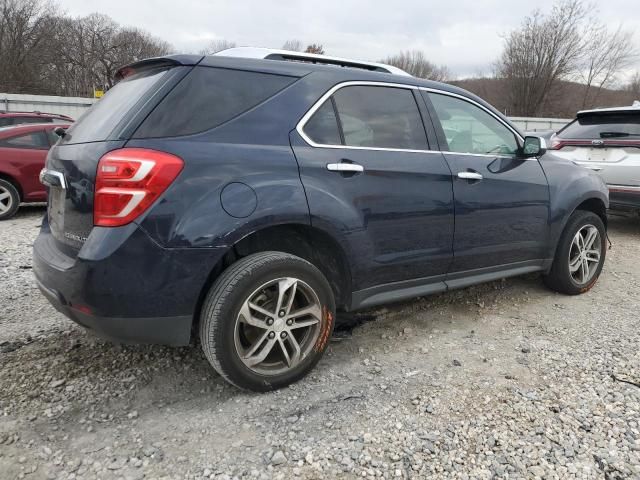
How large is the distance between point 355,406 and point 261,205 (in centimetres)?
115

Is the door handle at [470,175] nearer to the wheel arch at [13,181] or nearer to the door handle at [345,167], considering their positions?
the door handle at [345,167]

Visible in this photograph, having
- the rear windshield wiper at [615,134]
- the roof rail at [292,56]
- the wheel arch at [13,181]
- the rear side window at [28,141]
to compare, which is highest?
the roof rail at [292,56]

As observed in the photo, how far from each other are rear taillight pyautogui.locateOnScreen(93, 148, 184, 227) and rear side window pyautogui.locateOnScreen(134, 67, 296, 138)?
0.15 m

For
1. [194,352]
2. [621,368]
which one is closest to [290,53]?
[194,352]

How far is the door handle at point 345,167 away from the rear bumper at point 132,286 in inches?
31.5

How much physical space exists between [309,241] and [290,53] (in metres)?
1.15

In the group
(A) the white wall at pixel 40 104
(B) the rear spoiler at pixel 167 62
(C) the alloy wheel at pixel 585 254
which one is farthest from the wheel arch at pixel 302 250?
(A) the white wall at pixel 40 104

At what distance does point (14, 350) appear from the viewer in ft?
10.0

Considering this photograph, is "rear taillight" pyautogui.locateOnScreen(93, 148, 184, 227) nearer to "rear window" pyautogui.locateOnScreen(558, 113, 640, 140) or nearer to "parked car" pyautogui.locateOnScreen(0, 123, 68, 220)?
"parked car" pyautogui.locateOnScreen(0, 123, 68, 220)

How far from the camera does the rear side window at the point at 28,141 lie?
741cm

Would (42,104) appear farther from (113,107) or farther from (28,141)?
(113,107)

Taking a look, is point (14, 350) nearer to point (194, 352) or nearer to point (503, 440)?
point (194, 352)

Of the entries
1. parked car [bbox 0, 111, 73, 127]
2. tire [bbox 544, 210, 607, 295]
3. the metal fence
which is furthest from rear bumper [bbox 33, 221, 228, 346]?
the metal fence

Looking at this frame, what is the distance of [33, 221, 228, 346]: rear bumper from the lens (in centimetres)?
220
